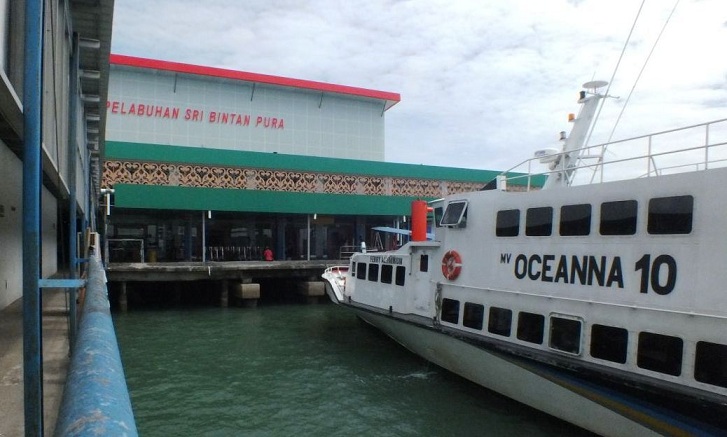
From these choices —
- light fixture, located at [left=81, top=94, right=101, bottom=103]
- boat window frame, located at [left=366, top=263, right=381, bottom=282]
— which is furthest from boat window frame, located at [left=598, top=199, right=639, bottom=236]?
light fixture, located at [left=81, top=94, right=101, bottom=103]

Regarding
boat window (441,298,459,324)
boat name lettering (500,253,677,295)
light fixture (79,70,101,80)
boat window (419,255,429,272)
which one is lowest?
boat window (441,298,459,324)

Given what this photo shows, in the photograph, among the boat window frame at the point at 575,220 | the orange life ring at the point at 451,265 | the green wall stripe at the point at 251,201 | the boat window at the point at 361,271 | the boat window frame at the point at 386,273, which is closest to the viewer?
the boat window frame at the point at 575,220

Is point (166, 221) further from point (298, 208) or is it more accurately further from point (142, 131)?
point (298, 208)

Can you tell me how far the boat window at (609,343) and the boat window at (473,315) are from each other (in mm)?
2586

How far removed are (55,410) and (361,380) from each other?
838cm

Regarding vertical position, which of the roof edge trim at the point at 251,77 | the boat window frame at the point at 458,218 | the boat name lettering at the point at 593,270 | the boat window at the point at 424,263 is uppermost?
the roof edge trim at the point at 251,77

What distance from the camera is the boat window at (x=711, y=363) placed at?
675cm

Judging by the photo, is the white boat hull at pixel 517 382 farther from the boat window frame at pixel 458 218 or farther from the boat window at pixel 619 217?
the boat window at pixel 619 217

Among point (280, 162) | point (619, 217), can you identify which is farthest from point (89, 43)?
point (280, 162)

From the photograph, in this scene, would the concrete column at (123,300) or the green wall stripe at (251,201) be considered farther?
the green wall stripe at (251,201)

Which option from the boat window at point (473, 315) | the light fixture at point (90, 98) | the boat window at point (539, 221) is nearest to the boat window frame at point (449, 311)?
the boat window at point (473, 315)

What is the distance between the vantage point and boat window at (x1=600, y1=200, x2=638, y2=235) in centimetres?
815

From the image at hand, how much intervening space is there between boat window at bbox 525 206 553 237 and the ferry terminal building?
17.2 metres

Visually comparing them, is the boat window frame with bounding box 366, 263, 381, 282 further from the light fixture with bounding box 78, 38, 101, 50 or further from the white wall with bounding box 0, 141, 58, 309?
the light fixture with bounding box 78, 38, 101, 50
